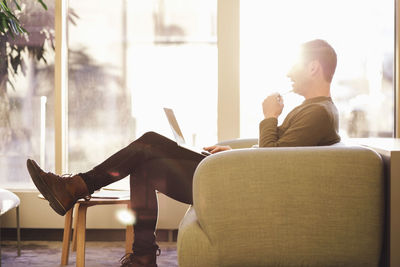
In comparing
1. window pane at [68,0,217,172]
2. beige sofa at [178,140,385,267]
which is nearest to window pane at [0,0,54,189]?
window pane at [68,0,217,172]

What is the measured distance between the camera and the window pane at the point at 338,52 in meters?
3.67

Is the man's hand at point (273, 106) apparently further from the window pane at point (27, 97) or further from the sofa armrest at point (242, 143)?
the window pane at point (27, 97)

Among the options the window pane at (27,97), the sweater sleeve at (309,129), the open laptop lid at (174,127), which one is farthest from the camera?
the window pane at (27,97)

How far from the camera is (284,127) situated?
2.16 m

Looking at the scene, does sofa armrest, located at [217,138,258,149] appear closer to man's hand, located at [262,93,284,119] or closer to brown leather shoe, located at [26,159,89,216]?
man's hand, located at [262,93,284,119]

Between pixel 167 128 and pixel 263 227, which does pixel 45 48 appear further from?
pixel 263 227

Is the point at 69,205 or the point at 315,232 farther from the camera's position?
the point at 69,205

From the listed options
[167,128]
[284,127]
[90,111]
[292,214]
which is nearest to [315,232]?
[292,214]

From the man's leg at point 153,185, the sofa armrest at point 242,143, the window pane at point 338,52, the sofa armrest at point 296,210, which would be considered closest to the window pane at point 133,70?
the window pane at point 338,52

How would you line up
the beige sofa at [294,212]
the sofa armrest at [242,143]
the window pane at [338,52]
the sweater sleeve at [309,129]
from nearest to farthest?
the beige sofa at [294,212] → the sweater sleeve at [309,129] → the sofa armrest at [242,143] → the window pane at [338,52]

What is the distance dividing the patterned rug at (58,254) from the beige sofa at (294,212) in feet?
4.12

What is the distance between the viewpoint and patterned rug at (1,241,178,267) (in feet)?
9.70

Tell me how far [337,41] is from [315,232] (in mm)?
2274

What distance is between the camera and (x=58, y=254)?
10.5ft
